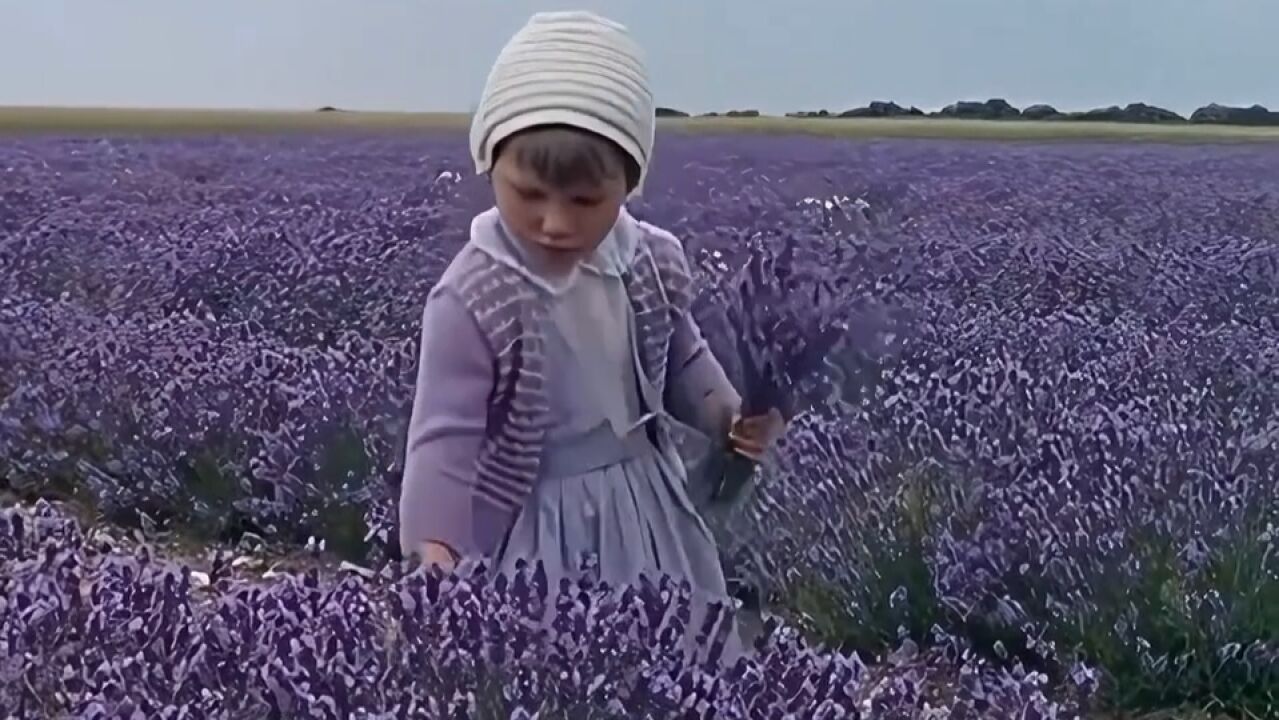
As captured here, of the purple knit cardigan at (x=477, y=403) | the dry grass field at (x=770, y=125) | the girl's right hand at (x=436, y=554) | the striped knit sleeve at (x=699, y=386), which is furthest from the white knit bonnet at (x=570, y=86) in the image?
the dry grass field at (x=770, y=125)

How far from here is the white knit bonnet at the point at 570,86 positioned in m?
1.57

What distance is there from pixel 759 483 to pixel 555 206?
48.1 inches

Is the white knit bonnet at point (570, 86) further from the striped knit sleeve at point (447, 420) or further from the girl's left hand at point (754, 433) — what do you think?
the girl's left hand at point (754, 433)

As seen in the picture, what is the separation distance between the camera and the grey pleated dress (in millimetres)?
1757

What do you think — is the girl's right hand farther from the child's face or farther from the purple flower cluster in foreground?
the child's face

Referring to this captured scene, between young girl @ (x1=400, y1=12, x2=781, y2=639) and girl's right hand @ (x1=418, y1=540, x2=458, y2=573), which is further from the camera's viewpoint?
girl's right hand @ (x1=418, y1=540, x2=458, y2=573)

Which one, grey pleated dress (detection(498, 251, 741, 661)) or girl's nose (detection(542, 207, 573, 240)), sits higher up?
girl's nose (detection(542, 207, 573, 240))

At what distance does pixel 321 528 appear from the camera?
10.5ft

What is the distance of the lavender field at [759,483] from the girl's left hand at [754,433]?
3.8 inches

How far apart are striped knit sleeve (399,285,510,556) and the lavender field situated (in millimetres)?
67

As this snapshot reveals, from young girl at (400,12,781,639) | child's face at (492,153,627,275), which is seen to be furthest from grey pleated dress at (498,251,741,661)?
child's face at (492,153,627,275)

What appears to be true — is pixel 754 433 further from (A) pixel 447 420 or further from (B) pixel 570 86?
(B) pixel 570 86

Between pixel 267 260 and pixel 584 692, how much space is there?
387 cm

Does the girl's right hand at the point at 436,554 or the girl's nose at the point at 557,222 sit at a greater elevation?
the girl's nose at the point at 557,222
